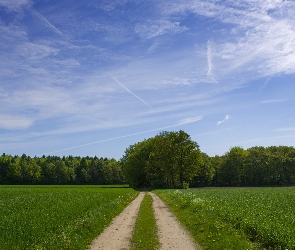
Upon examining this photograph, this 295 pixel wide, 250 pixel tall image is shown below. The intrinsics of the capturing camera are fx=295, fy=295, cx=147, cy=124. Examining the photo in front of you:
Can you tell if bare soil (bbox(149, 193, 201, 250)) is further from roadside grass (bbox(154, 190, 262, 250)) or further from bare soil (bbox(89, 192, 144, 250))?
bare soil (bbox(89, 192, 144, 250))

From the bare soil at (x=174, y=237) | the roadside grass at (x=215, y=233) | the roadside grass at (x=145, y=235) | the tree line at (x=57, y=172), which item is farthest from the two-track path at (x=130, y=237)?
the tree line at (x=57, y=172)

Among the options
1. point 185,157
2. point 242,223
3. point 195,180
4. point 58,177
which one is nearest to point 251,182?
point 195,180

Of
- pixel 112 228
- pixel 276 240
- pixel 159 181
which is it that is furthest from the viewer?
pixel 159 181

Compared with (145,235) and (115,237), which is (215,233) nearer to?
(145,235)

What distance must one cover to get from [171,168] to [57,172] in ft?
303

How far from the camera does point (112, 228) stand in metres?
19.0

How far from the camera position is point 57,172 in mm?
157625

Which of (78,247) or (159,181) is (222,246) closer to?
(78,247)

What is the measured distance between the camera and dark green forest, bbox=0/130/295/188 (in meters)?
83.2

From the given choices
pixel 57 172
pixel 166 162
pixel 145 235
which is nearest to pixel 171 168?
pixel 166 162

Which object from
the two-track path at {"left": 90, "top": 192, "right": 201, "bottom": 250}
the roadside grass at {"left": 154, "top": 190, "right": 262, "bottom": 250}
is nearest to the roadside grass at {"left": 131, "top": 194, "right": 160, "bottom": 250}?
the two-track path at {"left": 90, "top": 192, "right": 201, "bottom": 250}

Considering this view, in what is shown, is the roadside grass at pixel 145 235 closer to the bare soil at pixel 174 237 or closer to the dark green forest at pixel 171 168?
the bare soil at pixel 174 237

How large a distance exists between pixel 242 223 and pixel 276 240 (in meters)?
3.81

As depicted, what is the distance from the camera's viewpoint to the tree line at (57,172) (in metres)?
152
